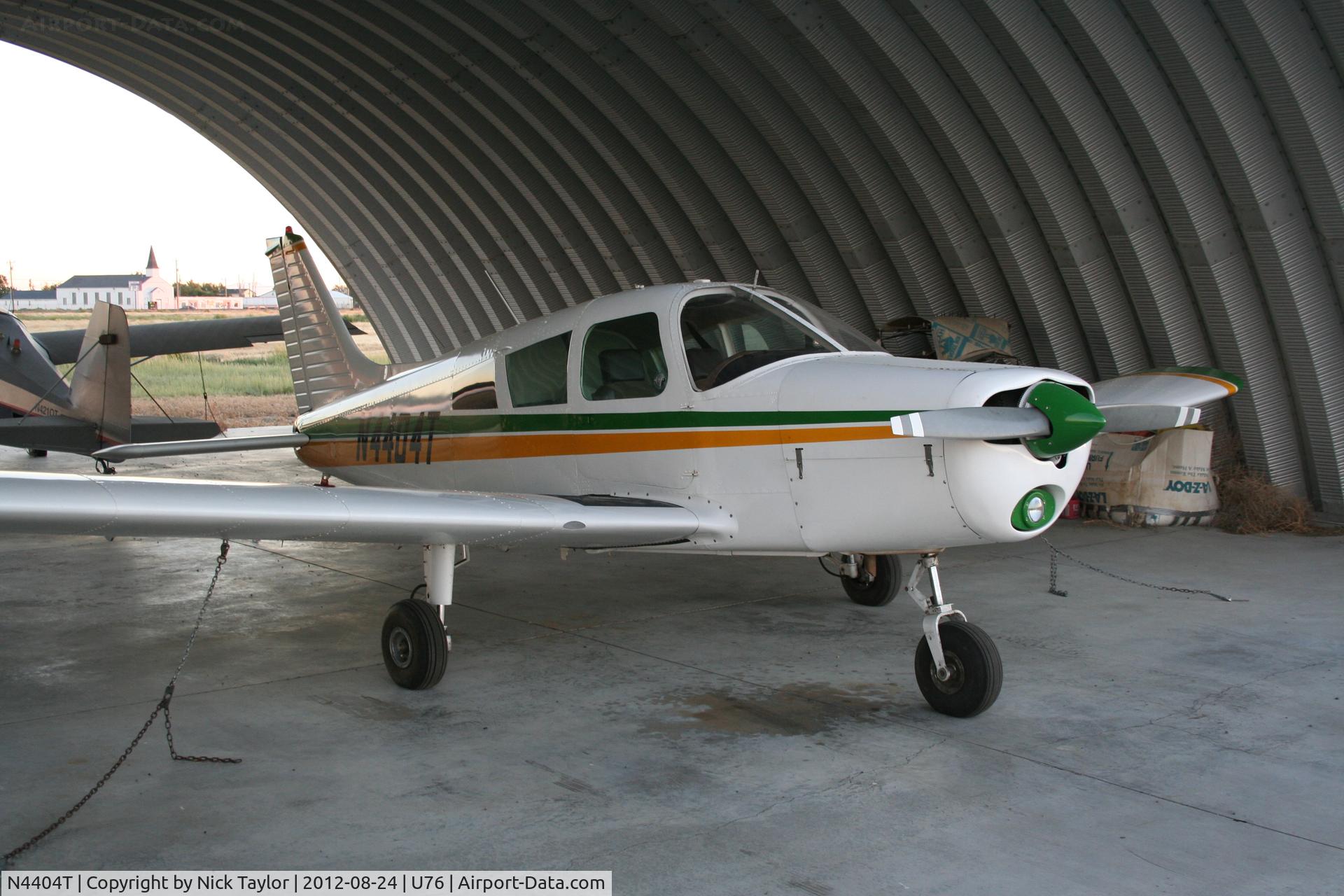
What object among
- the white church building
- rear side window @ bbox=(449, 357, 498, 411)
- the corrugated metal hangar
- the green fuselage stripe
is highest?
the white church building

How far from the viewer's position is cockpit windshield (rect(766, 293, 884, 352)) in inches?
232

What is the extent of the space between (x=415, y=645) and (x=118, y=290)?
321 ft

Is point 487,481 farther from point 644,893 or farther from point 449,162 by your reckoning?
point 449,162

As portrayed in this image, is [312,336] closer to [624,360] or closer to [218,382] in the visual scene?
[624,360]

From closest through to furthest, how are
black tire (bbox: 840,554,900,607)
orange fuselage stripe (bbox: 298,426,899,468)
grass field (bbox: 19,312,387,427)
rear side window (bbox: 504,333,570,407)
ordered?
orange fuselage stripe (bbox: 298,426,899,468) → rear side window (bbox: 504,333,570,407) → black tire (bbox: 840,554,900,607) → grass field (bbox: 19,312,387,427)

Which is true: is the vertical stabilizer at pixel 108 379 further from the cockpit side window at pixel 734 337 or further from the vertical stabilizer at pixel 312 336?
the cockpit side window at pixel 734 337

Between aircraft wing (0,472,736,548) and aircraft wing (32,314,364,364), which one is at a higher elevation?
aircraft wing (32,314,364,364)

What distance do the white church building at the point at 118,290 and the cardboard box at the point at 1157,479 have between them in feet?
253

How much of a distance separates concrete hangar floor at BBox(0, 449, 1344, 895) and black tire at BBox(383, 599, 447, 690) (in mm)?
124

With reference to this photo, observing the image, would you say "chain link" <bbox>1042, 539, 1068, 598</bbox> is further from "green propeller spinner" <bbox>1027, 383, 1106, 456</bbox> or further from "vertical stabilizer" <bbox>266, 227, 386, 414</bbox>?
"vertical stabilizer" <bbox>266, 227, 386, 414</bbox>

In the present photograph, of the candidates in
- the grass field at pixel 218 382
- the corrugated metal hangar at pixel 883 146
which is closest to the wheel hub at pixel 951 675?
the corrugated metal hangar at pixel 883 146

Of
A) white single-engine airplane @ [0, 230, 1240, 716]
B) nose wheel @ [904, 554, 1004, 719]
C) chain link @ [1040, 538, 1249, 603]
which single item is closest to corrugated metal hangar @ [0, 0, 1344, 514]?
chain link @ [1040, 538, 1249, 603]

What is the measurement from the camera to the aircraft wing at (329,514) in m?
4.20

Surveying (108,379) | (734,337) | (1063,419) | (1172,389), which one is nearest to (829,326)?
(734,337)
